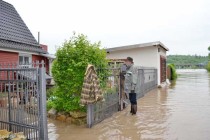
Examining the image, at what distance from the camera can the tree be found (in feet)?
27.7

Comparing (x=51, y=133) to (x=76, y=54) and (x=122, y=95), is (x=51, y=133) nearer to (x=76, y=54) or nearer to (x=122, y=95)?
(x=76, y=54)

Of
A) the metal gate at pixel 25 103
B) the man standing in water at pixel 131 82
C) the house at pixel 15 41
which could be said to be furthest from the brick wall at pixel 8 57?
the metal gate at pixel 25 103

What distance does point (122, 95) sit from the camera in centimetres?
1079

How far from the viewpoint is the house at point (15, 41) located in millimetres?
14389

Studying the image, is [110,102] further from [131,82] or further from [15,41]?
[15,41]

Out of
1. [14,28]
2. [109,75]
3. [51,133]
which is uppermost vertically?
[14,28]

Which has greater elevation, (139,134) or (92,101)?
(92,101)

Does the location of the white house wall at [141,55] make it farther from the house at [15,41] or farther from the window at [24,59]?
the window at [24,59]

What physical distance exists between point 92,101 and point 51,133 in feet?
4.61

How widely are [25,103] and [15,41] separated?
10.1 m

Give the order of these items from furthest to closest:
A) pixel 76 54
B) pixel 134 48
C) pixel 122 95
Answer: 1. pixel 134 48
2. pixel 122 95
3. pixel 76 54

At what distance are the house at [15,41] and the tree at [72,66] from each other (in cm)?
539

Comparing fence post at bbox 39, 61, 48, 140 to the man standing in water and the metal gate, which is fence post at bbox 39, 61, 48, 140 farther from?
the man standing in water

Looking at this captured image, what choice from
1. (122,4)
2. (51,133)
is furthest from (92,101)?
(122,4)
